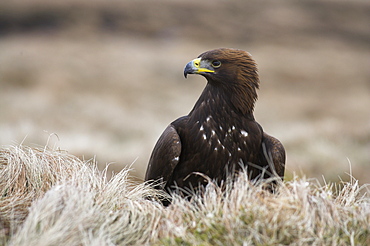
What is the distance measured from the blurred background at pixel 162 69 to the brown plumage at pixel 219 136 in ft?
24.6

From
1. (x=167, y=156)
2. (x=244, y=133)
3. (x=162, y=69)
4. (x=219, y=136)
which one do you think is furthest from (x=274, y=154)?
(x=162, y=69)

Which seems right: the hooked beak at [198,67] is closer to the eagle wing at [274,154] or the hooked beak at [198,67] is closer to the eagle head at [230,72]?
the eagle head at [230,72]

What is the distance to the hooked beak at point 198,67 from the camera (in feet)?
17.6

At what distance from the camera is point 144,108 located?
2466cm

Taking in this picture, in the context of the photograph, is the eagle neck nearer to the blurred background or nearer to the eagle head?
the eagle head

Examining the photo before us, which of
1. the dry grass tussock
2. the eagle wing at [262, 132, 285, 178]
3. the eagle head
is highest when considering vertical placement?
the eagle head

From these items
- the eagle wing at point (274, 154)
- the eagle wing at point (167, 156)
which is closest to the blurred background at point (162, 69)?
the eagle wing at point (274, 154)

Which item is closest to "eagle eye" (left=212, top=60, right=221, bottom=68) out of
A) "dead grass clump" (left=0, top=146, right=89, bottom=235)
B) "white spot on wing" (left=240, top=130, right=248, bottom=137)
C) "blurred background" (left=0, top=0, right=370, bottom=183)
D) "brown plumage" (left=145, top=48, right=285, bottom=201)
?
"brown plumage" (left=145, top=48, right=285, bottom=201)

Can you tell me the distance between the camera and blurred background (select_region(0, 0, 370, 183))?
17.4 meters

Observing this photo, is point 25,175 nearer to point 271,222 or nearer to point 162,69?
point 271,222

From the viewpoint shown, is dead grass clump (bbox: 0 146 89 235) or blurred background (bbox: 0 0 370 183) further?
blurred background (bbox: 0 0 370 183)

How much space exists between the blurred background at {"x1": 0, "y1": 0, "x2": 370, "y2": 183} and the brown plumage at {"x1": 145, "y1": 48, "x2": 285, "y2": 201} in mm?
7492

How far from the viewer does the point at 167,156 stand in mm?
5305

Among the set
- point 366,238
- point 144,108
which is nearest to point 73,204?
point 366,238
